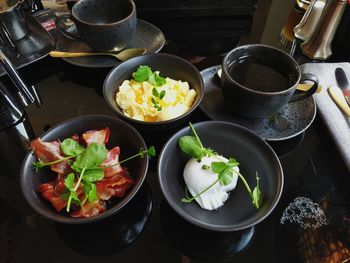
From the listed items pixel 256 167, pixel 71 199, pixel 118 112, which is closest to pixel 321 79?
pixel 256 167

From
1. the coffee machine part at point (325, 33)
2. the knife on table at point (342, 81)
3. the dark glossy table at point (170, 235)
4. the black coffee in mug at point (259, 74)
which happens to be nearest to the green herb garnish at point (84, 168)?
the dark glossy table at point (170, 235)

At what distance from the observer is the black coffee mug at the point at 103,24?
849 mm

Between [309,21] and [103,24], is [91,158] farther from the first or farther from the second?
[309,21]

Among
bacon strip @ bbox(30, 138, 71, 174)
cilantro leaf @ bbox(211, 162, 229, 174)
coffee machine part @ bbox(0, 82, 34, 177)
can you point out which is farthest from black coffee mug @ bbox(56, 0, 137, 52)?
cilantro leaf @ bbox(211, 162, 229, 174)

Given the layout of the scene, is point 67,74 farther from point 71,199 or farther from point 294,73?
point 294,73

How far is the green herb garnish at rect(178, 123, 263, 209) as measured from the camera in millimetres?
601

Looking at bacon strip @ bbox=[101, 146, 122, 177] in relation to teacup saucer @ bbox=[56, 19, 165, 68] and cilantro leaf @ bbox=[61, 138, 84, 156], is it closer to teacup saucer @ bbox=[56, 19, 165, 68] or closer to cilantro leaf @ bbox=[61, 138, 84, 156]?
cilantro leaf @ bbox=[61, 138, 84, 156]

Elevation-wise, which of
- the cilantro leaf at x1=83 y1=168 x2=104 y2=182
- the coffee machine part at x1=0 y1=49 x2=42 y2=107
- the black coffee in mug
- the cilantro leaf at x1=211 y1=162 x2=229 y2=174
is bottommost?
the coffee machine part at x1=0 y1=49 x2=42 y2=107

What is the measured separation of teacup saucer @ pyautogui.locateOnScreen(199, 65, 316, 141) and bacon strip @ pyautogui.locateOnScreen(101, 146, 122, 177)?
27cm

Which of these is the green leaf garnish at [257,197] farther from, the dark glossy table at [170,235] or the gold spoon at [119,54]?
the gold spoon at [119,54]

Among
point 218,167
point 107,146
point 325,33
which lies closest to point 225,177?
point 218,167

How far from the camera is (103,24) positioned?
87 centimetres

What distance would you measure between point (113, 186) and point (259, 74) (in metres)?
0.46

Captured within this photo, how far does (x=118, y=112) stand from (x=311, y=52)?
713mm
